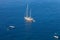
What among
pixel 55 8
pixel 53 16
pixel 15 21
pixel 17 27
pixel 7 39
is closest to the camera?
pixel 7 39

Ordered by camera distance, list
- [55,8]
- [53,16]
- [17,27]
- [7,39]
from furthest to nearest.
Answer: [55,8] → [53,16] → [17,27] → [7,39]

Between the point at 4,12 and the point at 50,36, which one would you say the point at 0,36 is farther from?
the point at 4,12

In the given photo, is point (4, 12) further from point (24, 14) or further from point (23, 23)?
point (23, 23)

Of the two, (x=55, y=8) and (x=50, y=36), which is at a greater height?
(x=55, y=8)

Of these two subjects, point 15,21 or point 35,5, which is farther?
point 35,5

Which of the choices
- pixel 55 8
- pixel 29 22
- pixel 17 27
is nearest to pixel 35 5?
pixel 55 8

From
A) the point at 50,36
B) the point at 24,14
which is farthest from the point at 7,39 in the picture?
the point at 24,14
